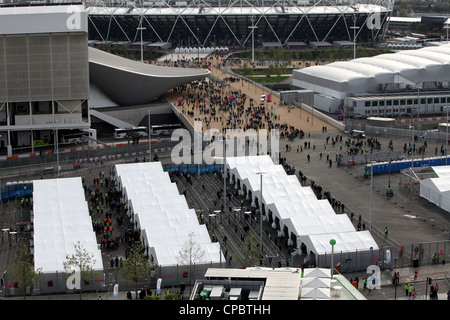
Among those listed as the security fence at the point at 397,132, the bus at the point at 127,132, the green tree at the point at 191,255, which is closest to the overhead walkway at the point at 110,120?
the bus at the point at 127,132

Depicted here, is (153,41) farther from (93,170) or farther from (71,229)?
(71,229)

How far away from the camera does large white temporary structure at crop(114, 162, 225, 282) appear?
128 ft

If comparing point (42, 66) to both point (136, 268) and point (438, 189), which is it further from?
point (136, 268)

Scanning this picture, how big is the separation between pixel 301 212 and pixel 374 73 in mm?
46814

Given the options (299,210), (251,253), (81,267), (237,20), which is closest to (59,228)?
(81,267)

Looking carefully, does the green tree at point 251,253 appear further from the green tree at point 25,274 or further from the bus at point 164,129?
the bus at point 164,129

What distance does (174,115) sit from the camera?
83625mm

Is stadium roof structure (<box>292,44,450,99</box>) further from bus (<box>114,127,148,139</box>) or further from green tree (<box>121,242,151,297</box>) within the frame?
green tree (<box>121,242,151,297</box>)

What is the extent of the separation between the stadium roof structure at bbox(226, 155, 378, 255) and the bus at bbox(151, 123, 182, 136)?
23.4 m

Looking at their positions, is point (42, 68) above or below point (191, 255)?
above

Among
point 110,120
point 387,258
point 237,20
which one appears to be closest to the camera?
point 387,258

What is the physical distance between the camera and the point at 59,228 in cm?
4294

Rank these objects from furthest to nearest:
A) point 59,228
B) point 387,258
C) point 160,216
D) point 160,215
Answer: point 160,215 → point 160,216 → point 59,228 → point 387,258

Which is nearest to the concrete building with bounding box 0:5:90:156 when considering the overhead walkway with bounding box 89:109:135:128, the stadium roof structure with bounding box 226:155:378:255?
the overhead walkway with bounding box 89:109:135:128
